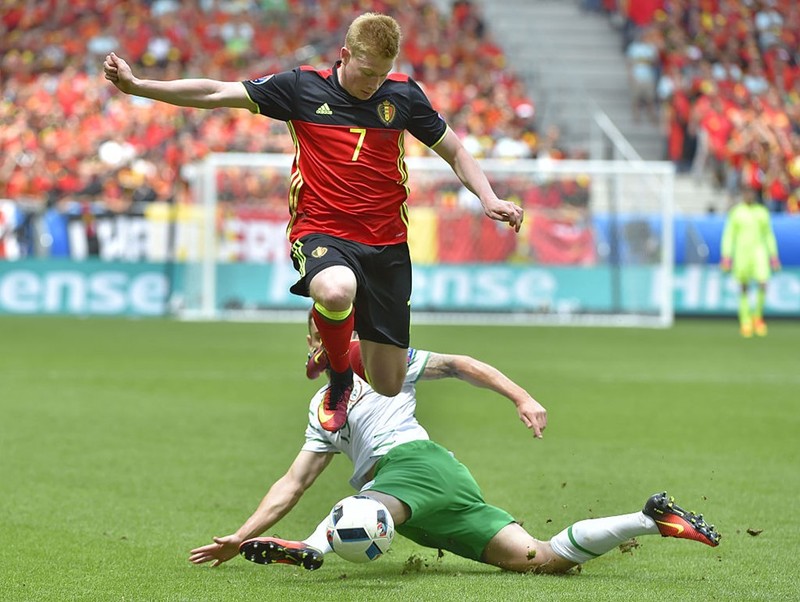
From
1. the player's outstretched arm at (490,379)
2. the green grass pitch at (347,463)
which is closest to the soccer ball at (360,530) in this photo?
the green grass pitch at (347,463)

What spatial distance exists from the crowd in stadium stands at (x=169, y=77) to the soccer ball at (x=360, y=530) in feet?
61.2

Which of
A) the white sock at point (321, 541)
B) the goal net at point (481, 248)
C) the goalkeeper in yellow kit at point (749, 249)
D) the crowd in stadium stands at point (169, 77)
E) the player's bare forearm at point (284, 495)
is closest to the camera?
the white sock at point (321, 541)

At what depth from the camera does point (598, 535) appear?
5.85 metres

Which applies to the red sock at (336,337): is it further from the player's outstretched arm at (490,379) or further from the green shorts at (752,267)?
the green shorts at (752,267)

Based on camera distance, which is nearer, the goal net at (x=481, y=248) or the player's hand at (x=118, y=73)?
the player's hand at (x=118, y=73)

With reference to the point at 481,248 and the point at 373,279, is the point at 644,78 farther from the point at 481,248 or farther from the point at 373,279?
the point at 373,279

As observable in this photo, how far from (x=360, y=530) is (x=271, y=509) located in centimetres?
80

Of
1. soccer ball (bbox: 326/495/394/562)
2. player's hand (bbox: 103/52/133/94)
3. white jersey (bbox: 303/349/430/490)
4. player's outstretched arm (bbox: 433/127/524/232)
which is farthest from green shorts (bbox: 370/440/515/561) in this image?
player's hand (bbox: 103/52/133/94)

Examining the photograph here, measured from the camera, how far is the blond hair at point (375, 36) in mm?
6059

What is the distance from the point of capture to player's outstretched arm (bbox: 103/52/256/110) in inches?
229

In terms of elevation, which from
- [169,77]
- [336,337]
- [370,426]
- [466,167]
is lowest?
[370,426]

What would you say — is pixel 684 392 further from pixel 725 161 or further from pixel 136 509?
pixel 725 161

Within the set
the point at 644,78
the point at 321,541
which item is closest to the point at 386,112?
the point at 321,541

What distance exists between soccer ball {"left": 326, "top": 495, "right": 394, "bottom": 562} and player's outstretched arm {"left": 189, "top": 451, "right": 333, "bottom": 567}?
62cm
